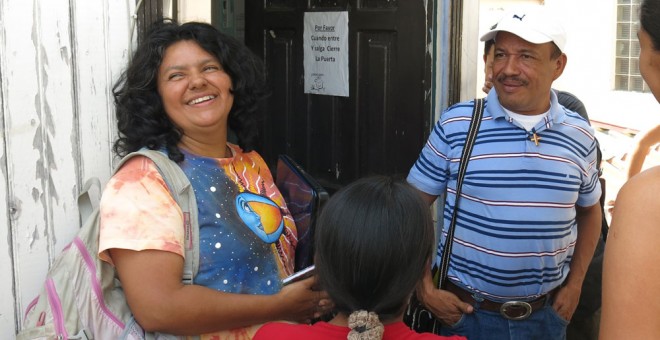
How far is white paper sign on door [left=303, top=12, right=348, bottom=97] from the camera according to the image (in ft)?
13.5

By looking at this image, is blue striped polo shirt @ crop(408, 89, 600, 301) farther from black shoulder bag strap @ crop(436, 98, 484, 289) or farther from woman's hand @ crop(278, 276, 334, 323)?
woman's hand @ crop(278, 276, 334, 323)

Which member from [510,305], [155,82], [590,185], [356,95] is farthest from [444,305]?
[356,95]

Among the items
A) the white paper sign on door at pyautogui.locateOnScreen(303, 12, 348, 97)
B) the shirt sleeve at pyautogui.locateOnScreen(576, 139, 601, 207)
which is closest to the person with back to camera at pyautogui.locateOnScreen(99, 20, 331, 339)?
the shirt sleeve at pyautogui.locateOnScreen(576, 139, 601, 207)

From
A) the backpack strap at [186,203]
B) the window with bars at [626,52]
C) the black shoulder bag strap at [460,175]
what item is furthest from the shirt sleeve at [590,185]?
the window with bars at [626,52]

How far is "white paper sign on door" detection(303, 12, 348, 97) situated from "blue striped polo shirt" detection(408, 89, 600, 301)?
5.07ft

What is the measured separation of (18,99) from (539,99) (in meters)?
1.68

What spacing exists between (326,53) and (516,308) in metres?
2.10

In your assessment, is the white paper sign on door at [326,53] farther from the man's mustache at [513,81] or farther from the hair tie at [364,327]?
the hair tie at [364,327]

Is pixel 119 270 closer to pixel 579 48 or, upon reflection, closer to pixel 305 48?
pixel 305 48

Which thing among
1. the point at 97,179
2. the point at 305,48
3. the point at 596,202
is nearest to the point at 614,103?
the point at 305,48

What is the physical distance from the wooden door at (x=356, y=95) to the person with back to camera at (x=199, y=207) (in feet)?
4.92

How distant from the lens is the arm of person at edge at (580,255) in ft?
8.87

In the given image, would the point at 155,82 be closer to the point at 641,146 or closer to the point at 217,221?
the point at 217,221

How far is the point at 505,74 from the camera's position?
2.60 meters
